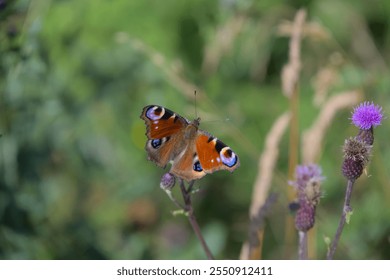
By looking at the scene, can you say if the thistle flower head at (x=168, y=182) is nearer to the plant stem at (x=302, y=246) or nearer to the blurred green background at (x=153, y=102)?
the plant stem at (x=302, y=246)

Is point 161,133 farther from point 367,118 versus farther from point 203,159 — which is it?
point 367,118

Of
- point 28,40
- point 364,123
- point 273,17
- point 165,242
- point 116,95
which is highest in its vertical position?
point 273,17

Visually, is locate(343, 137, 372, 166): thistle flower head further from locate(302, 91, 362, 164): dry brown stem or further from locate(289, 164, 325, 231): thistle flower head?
locate(302, 91, 362, 164): dry brown stem

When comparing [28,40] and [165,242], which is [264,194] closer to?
[165,242]

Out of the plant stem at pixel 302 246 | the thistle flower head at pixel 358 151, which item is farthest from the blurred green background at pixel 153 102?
the thistle flower head at pixel 358 151

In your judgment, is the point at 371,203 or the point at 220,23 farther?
the point at 220,23

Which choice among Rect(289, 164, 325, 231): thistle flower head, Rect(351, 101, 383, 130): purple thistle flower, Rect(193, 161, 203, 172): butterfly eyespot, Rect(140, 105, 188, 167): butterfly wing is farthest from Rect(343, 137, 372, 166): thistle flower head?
Rect(140, 105, 188, 167): butterfly wing

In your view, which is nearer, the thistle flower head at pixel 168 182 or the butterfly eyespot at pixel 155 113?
the thistle flower head at pixel 168 182

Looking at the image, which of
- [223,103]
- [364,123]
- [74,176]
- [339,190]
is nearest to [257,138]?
[223,103]
